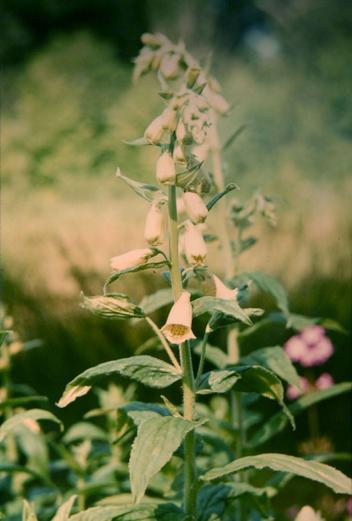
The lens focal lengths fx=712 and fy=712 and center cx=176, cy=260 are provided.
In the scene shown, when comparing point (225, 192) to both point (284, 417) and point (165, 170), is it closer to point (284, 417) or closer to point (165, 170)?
point (165, 170)

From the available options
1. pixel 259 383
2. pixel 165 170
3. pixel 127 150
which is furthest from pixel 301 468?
pixel 127 150

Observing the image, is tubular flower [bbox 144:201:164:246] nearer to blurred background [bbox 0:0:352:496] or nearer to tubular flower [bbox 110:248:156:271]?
tubular flower [bbox 110:248:156:271]

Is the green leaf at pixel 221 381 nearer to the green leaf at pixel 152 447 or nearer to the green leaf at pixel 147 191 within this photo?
the green leaf at pixel 152 447

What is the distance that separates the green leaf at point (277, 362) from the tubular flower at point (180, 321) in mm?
302

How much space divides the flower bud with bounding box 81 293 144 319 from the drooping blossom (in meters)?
1.10

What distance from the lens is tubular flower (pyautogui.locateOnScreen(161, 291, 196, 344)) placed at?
88 cm

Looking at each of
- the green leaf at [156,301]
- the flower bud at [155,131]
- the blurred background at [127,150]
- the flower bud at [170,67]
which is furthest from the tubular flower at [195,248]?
the blurred background at [127,150]

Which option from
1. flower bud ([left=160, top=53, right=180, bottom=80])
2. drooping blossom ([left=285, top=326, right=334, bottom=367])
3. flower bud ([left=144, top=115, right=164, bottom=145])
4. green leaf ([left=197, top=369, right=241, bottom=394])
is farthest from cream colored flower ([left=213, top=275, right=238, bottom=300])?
drooping blossom ([left=285, top=326, right=334, bottom=367])

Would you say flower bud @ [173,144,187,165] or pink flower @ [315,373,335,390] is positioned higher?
flower bud @ [173,144,187,165]

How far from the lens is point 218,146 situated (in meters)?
1.41

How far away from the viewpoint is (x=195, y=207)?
91 centimetres

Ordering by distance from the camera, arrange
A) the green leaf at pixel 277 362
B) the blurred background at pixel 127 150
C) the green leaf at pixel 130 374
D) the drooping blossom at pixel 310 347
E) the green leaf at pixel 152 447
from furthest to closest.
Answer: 1. the blurred background at pixel 127 150
2. the drooping blossom at pixel 310 347
3. the green leaf at pixel 277 362
4. the green leaf at pixel 130 374
5. the green leaf at pixel 152 447

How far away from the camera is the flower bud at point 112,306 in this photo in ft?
2.94

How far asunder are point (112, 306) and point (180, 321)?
0.09 m
